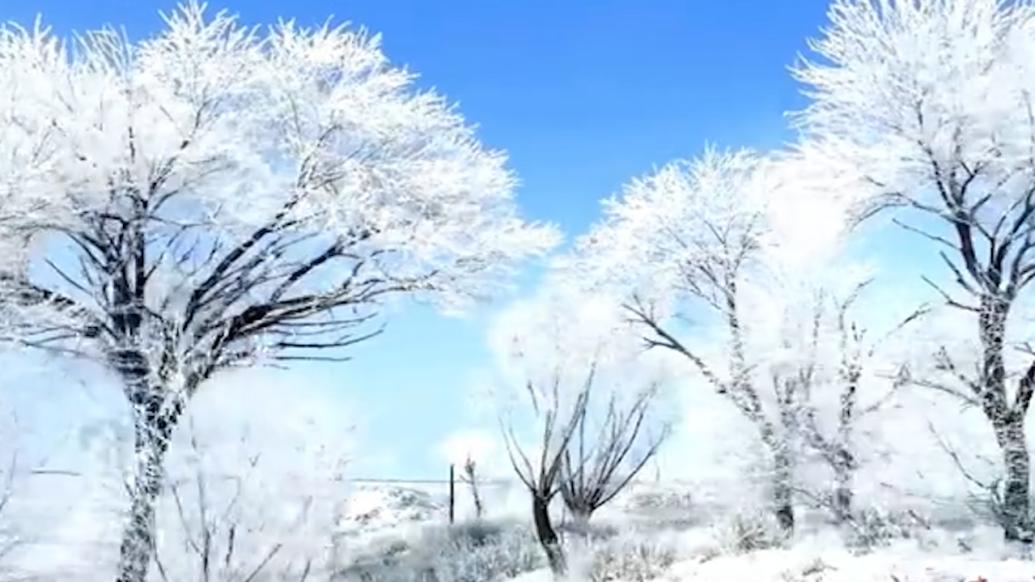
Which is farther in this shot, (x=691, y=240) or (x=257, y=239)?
(x=691, y=240)

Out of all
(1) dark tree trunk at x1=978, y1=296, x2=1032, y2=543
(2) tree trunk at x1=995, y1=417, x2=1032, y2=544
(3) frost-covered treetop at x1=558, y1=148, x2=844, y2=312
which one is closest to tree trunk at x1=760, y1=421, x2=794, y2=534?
(1) dark tree trunk at x1=978, y1=296, x2=1032, y2=543

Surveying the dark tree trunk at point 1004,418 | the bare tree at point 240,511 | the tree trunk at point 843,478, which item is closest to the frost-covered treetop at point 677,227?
the tree trunk at point 843,478

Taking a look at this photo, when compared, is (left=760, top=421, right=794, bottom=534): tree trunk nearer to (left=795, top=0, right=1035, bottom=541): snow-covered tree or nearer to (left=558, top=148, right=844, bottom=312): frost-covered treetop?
(left=795, top=0, right=1035, bottom=541): snow-covered tree

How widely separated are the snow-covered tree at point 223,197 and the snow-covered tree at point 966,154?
613 cm

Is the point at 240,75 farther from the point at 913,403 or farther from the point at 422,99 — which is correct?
the point at 913,403

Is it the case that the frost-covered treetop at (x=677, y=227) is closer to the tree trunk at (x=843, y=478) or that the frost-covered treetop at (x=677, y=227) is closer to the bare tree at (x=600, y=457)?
the bare tree at (x=600, y=457)

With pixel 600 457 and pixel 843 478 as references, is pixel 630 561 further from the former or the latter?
pixel 843 478

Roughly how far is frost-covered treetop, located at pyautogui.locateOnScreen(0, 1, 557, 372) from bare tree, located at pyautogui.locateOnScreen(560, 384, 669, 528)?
3.09 metres

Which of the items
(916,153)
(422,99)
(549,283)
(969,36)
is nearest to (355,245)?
(422,99)

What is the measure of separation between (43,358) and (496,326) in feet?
28.5

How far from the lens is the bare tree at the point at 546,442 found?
59.5 ft

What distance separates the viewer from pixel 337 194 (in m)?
17.5

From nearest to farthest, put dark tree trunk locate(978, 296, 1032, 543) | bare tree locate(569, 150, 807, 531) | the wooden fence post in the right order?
dark tree trunk locate(978, 296, 1032, 543), bare tree locate(569, 150, 807, 531), the wooden fence post

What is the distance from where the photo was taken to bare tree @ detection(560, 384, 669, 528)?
18.9 metres
